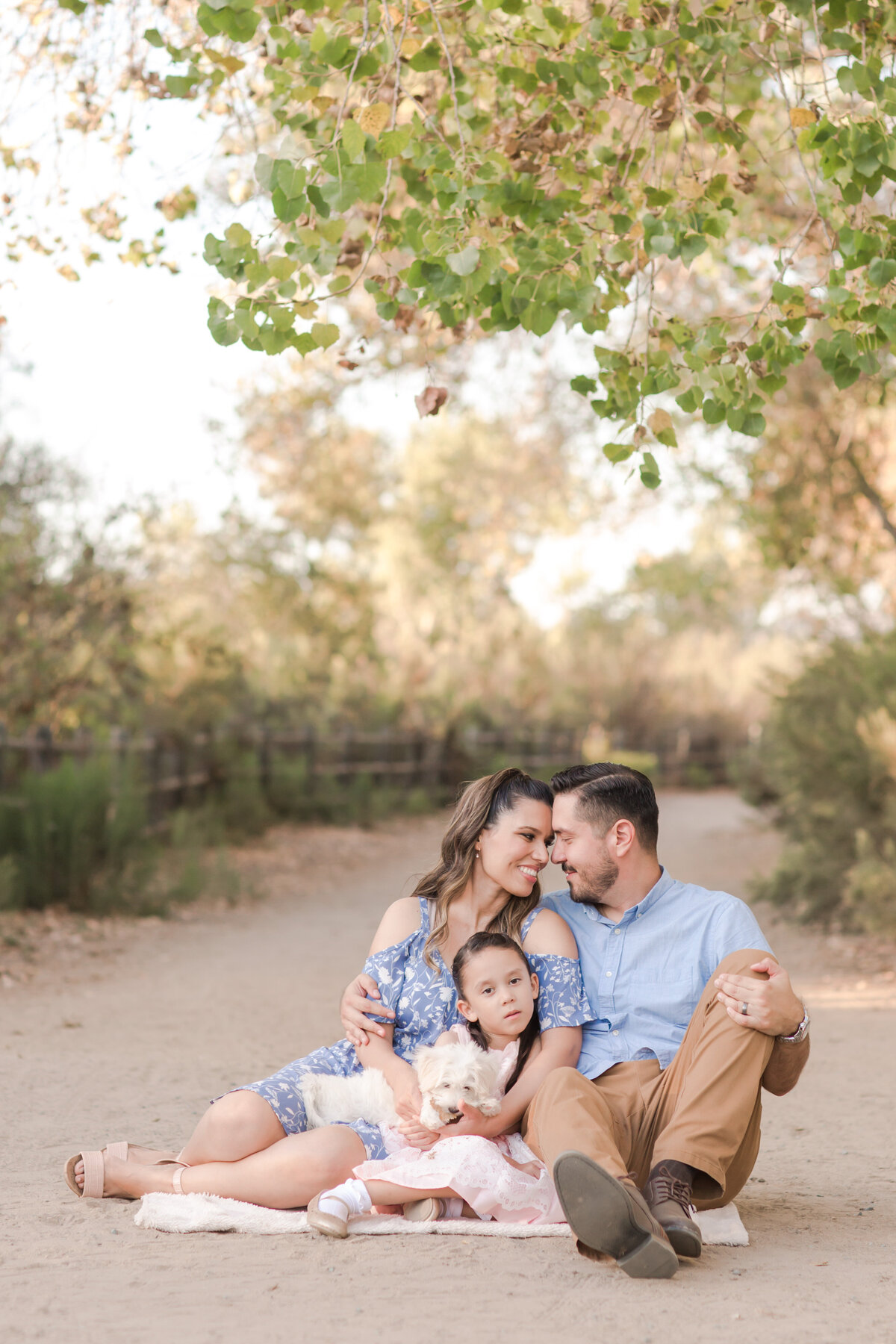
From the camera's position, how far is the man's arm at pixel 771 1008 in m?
3.12

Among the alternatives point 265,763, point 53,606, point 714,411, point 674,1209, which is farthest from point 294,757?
point 674,1209

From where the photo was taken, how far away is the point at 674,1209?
3002mm

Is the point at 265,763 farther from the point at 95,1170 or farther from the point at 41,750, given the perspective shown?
the point at 95,1170

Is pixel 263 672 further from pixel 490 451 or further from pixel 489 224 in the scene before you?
pixel 490 451

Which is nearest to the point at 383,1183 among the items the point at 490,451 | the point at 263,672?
the point at 263,672

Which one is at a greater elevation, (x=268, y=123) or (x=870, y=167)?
(x=268, y=123)

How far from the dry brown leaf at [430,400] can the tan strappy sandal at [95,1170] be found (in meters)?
2.48

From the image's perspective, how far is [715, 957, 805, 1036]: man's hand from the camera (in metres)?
3.12

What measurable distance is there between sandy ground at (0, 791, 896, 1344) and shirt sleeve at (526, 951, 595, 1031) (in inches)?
21.5

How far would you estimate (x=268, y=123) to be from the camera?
6762 mm

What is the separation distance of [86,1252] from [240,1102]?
0.53 metres

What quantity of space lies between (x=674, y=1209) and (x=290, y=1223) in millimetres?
1009

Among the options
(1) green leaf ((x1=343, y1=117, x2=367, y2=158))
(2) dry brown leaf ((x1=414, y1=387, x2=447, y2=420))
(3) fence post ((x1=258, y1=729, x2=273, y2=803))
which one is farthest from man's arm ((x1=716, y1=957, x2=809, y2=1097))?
(3) fence post ((x1=258, y1=729, x2=273, y2=803))

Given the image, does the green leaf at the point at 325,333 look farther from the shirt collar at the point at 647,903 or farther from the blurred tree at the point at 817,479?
the blurred tree at the point at 817,479
